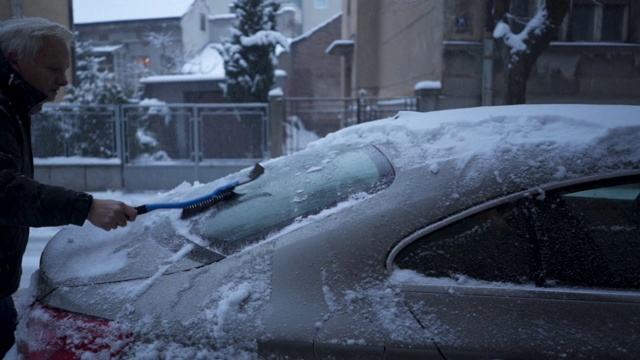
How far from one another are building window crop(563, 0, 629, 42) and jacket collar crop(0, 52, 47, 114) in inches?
437

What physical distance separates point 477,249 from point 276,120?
434 inches

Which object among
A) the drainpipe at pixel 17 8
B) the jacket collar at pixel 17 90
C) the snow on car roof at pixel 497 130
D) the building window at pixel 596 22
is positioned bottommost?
the snow on car roof at pixel 497 130

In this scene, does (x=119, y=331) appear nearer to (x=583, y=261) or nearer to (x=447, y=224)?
(x=447, y=224)

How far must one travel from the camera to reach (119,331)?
1.75 meters

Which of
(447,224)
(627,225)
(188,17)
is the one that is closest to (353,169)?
(447,224)

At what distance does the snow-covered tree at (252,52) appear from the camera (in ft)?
50.5

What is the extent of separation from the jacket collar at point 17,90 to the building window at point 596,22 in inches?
437

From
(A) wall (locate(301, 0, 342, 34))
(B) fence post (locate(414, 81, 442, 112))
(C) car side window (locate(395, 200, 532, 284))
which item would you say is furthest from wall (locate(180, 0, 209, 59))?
(C) car side window (locate(395, 200, 532, 284))

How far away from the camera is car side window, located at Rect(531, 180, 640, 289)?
1.80 m

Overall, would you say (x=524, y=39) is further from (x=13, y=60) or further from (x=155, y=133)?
(x=155, y=133)

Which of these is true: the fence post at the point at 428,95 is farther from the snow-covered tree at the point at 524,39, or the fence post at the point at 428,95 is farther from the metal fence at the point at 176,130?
the snow-covered tree at the point at 524,39

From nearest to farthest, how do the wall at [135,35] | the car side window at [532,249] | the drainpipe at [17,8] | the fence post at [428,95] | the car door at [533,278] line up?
the car door at [533,278] < the car side window at [532,249] < the fence post at [428,95] < the drainpipe at [17,8] < the wall at [135,35]

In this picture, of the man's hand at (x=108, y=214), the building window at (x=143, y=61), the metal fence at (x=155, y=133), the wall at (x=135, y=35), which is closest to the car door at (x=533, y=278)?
the man's hand at (x=108, y=214)

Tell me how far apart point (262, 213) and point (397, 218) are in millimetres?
566
